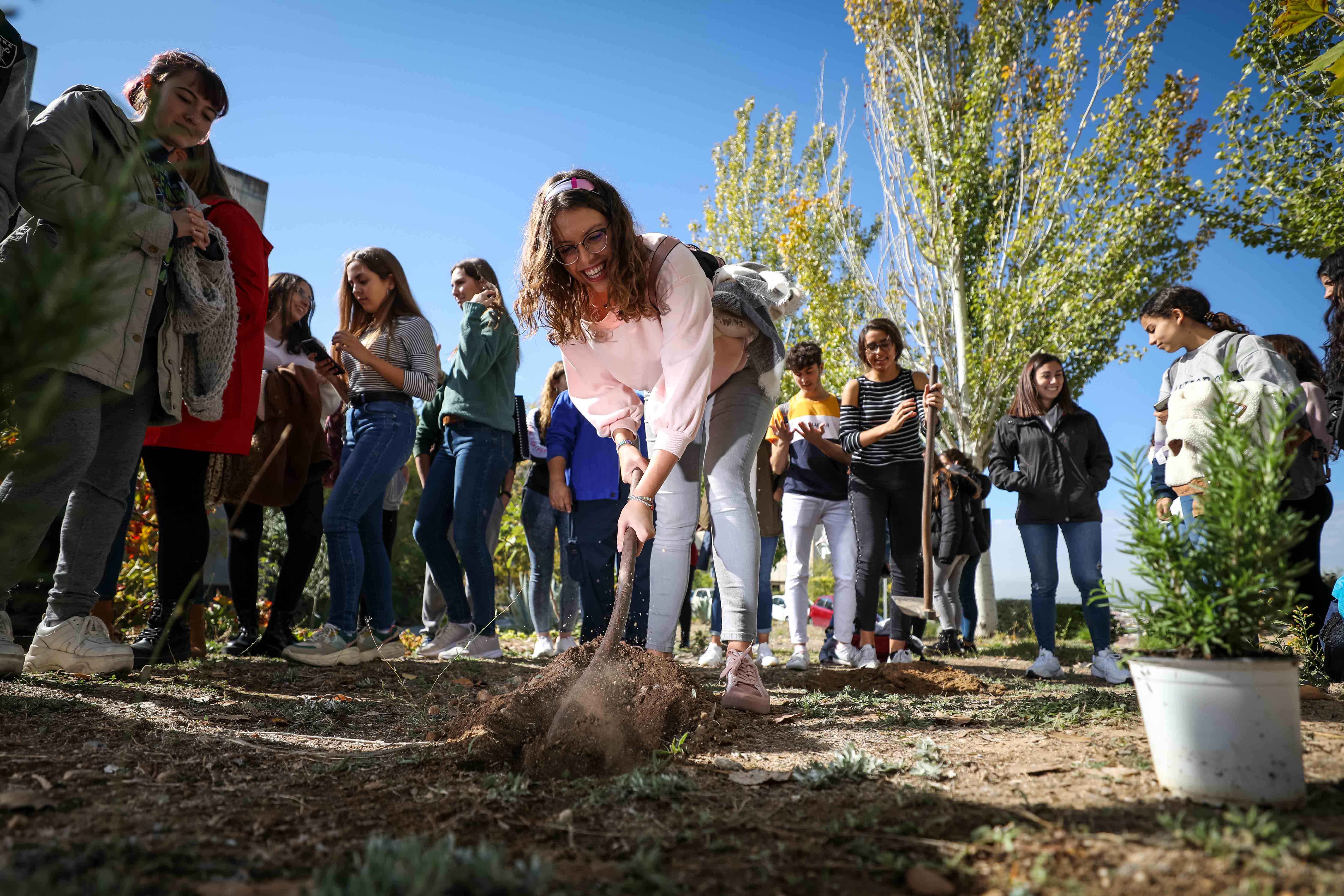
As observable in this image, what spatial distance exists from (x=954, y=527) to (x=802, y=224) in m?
9.24

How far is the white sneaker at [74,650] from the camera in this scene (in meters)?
2.75

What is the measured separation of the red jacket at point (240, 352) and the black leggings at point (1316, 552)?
4.86 m

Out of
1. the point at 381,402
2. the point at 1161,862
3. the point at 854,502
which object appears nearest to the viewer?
the point at 1161,862

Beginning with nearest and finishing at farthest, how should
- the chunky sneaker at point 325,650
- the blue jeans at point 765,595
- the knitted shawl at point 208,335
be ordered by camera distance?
1. the knitted shawl at point 208,335
2. the chunky sneaker at point 325,650
3. the blue jeans at point 765,595

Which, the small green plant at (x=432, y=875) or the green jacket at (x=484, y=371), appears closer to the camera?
the small green plant at (x=432, y=875)

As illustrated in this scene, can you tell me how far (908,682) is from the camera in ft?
11.9

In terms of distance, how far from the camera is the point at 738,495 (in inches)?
119

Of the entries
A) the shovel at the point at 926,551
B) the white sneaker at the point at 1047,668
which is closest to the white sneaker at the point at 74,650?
the shovel at the point at 926,551

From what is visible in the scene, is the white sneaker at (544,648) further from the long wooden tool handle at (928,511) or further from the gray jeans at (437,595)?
the long wooden tool handle at (928,511)

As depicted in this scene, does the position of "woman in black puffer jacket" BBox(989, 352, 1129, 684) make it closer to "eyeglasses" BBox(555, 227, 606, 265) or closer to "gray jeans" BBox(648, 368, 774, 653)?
"gray jeans" BBox(648, 368, 774, 653)

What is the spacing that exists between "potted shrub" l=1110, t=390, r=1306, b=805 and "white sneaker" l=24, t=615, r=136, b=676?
11.1ft

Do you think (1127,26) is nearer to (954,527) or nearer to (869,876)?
(954,527)

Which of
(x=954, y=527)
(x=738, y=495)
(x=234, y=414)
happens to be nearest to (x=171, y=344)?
(x=234, y=414)

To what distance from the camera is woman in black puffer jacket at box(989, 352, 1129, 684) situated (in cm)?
463
